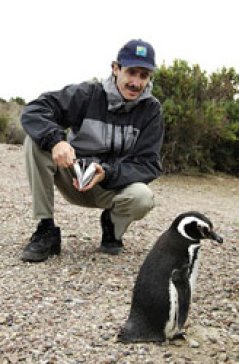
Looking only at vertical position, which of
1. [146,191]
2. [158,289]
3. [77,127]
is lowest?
[158,289]

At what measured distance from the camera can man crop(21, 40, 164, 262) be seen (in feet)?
13.2

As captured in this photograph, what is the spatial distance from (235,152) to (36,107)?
7.38 metres

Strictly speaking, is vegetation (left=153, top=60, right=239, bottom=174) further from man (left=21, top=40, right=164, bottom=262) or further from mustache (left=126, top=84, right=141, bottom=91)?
mustache (left=126, top=84, right=141, bottom=91)

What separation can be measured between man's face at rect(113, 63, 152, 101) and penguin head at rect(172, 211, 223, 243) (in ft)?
4.49

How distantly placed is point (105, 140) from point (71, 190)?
0.47 meters

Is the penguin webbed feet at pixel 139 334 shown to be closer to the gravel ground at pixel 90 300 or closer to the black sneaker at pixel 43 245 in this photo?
the gravel ground at pixel 90 300

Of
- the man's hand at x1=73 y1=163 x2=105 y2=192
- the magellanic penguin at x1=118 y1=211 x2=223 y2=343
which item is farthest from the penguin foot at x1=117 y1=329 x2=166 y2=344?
the man's hand at x1=73 y1=163 x2=105 y2=192

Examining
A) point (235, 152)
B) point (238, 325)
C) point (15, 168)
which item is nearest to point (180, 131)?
point (235, 152)

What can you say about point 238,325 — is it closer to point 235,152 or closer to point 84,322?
point 84,322

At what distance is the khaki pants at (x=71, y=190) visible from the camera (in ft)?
13.5

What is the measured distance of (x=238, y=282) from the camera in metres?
3.95

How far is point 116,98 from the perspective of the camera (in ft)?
13.3

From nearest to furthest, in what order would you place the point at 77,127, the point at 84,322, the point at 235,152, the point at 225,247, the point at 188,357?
the point at 188,357 → the point at 84,322 → the point at 77,127 → the point at 225,247 → the point at 235,152

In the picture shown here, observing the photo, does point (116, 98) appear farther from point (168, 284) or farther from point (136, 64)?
point (168, 284)
